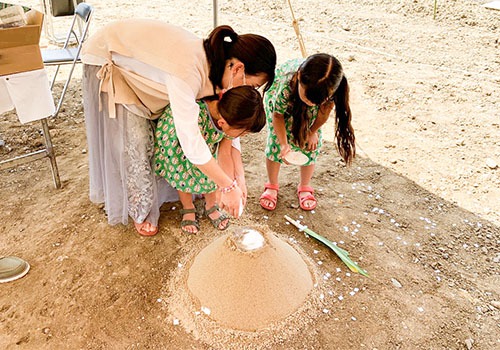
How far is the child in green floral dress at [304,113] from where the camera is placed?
183cm

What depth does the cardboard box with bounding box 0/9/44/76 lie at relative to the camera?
6.11 feet

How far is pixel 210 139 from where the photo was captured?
1.91 metres

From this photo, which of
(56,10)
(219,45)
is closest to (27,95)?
(219,45)

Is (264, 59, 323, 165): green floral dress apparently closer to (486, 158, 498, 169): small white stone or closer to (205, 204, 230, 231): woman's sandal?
(205, 204, 230, 231): woman's sandal

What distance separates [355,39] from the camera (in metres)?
5.11

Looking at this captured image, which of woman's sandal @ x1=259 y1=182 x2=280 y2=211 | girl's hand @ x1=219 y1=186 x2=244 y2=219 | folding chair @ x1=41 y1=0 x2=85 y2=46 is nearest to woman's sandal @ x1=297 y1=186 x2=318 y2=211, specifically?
woman's sandal @ x1=259 y1=182 x2=280 y2=211

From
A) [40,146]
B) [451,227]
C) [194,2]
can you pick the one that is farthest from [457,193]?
[194,2]

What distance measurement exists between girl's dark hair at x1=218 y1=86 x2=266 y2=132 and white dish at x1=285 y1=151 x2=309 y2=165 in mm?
634

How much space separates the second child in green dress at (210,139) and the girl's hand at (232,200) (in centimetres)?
2

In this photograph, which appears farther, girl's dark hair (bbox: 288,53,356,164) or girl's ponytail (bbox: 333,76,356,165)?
girl's ponytail (bbox: 333,76,356,165)

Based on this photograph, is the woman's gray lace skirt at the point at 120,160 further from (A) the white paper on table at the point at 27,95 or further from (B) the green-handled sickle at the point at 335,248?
(B) the green-handled sickle at the point at 335,248

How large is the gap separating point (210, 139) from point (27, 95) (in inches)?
36.5

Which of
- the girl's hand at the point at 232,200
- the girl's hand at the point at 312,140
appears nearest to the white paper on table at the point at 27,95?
the girl's hand at the point at 232,200

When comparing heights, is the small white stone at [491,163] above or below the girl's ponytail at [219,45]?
below
